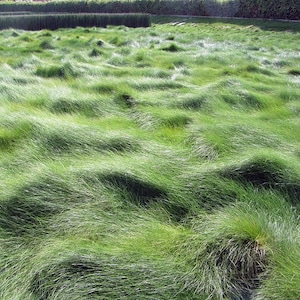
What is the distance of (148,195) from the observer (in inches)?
82.4

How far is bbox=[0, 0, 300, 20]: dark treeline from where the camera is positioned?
1789 cm

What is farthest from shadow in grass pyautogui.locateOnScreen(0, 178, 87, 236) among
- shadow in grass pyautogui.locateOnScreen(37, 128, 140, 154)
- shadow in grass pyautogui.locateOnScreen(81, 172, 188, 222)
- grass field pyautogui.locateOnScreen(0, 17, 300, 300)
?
shadow in grass pyautogui.locateOnScreen(37, 128, 140, 154)

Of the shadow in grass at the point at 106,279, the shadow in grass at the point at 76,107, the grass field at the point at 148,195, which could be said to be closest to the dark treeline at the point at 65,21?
the shadow in grass at the point at 76,107

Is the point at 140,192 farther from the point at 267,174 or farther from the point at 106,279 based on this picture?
the point at 267,174

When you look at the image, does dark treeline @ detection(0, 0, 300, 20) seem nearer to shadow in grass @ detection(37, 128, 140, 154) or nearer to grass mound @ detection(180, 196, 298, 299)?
shadow in grass @ detection(37, 128, 140, 154)

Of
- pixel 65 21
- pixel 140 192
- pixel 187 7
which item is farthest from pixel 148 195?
pixel 187 7

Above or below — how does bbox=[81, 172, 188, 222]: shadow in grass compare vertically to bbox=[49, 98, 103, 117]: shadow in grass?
above

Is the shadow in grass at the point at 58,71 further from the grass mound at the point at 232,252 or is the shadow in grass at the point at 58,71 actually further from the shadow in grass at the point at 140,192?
the grass mound at the point at 232,252

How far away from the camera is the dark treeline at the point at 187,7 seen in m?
17.9

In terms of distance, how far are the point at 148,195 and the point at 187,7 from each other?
22.9 meters

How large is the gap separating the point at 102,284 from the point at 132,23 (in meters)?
16.9

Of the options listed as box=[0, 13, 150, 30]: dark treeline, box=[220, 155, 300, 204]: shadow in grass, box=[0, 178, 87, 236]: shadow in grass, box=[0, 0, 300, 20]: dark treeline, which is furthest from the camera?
box=[0, 0, 300, 20]: dark treeline

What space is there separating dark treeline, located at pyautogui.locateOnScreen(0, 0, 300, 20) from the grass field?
640 inches

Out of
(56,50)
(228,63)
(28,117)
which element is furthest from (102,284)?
(56,50)
